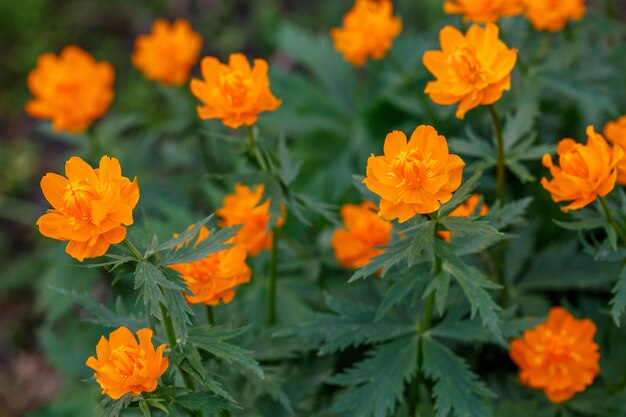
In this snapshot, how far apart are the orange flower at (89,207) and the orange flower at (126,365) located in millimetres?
197

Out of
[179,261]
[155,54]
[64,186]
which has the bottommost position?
[155,54]

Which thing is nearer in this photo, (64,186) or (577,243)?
(64,186)

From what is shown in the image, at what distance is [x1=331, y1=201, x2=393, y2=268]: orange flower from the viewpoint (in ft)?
7.51

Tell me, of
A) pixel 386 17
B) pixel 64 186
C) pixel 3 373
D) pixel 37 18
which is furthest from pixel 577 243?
pixel 37 18

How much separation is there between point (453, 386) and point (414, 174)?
65cm

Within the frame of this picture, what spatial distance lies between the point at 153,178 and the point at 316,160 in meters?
0.78

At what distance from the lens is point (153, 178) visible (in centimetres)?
340

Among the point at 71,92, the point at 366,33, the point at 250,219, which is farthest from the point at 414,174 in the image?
the point at 71,92

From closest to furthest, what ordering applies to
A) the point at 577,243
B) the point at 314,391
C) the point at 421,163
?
1. the point at 421,163
2. the point at 314,391
3. the point at 577,243

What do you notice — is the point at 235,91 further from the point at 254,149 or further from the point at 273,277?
the point at 273,277

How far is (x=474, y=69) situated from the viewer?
5.90 ft

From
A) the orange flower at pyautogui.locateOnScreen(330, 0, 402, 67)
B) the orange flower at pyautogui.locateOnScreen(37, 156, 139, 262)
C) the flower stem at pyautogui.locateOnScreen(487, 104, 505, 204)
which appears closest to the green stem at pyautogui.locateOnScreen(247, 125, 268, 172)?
the orange flower at pyautogui.locateOnScreen(37, 156, 139, 262)

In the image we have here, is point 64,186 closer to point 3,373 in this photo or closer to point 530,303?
point 530,303

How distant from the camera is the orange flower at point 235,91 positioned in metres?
1.91
